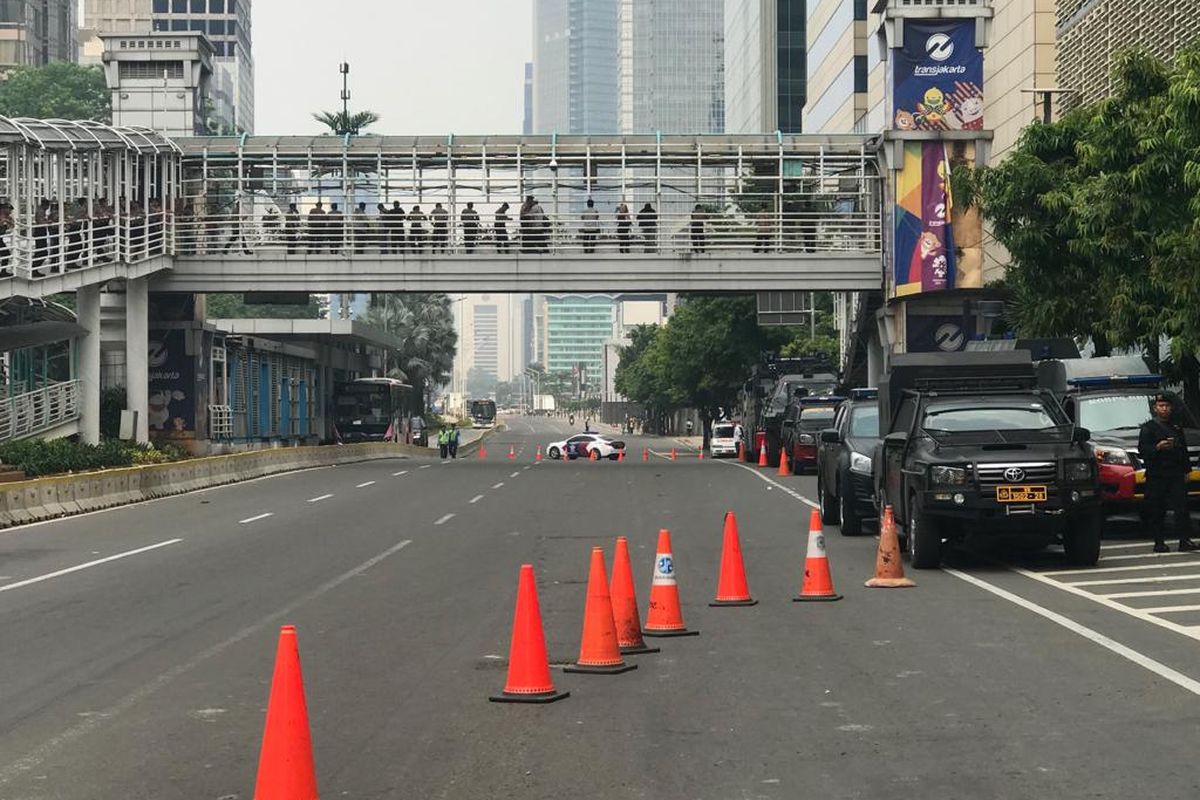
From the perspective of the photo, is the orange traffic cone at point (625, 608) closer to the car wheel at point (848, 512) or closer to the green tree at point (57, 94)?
the car wheel at point (848, 512)

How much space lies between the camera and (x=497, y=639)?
41.2 feet

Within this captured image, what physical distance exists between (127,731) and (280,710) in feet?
9.49

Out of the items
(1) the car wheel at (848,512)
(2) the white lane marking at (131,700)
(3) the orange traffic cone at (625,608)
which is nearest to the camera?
(2) the white lane marking at (131,700)

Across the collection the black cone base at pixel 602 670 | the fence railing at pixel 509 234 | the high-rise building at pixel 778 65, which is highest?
the high-rise building at pixel 778 65

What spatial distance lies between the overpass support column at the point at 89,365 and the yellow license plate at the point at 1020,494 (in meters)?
33.3

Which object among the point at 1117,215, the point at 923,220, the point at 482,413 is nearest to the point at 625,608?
the point at 1117,215

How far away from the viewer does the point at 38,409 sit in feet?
144

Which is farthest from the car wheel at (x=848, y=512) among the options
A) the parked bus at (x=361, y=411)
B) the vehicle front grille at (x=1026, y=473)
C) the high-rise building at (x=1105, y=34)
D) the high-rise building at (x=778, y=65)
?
the high-rise building at (x=778, y=65)

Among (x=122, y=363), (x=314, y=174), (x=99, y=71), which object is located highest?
(x=99, y=71)

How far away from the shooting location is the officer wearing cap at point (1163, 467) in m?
18.6

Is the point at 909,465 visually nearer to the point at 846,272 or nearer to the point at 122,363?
the point at 846,272

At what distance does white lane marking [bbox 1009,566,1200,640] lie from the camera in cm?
1257

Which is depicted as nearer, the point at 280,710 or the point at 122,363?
the point at 280,710

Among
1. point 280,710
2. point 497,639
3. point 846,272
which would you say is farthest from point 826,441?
point 846,272
